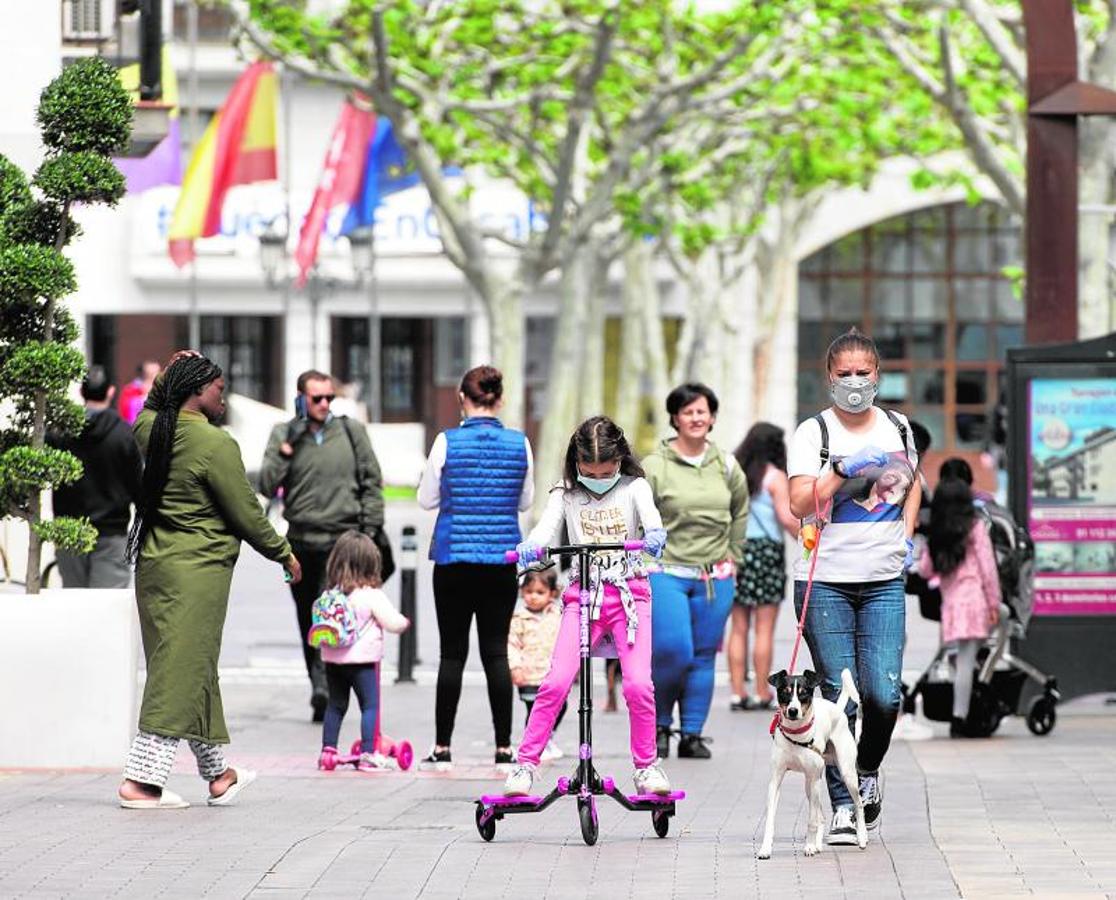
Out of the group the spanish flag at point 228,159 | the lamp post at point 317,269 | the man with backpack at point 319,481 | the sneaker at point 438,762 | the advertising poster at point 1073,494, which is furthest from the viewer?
the lamp post at point 317,269

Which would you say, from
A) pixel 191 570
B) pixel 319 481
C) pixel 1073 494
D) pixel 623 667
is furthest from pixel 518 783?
pixel 1073 494

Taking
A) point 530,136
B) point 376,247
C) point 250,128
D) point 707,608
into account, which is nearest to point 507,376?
point 530,136

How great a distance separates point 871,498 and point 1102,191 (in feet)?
40.5

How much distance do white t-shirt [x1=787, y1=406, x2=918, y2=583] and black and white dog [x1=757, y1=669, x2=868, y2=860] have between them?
1.17 feet

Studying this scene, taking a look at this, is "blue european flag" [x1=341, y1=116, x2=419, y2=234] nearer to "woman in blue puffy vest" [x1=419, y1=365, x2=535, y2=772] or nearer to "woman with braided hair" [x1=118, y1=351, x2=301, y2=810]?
"woman in blue puffy vest" [x1=419, y1=365, x2=535, y2=772]

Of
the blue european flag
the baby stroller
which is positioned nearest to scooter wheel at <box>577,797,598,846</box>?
the baby stroller

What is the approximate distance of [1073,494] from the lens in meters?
15.1

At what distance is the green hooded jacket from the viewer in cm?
1297

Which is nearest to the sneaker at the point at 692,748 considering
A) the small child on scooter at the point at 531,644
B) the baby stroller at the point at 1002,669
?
the small child on scooter at the point at 531,644

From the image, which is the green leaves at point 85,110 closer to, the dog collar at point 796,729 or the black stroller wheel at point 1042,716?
the dog collar at point 796,729

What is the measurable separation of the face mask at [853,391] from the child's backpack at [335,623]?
3.80 m

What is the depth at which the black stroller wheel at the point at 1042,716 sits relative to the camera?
14.4m

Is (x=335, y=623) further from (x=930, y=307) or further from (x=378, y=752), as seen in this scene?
(x=930, y=307)

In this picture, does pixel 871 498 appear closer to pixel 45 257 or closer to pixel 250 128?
pixel 45 257
